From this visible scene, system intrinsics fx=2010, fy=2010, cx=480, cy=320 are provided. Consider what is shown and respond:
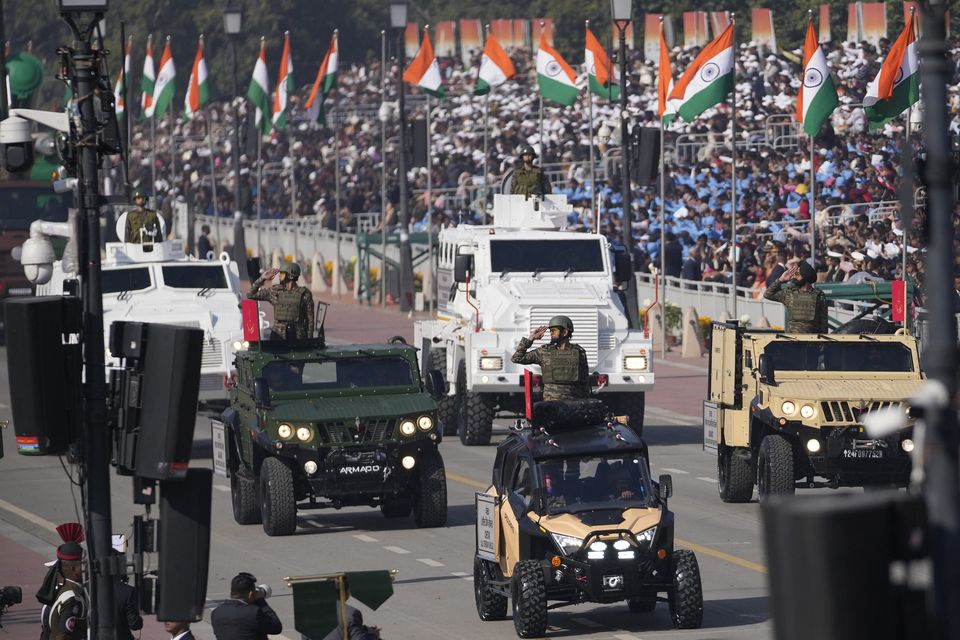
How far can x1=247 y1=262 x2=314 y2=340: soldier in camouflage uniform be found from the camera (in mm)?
24203

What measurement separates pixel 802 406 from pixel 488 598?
221 inches

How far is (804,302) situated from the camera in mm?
21828

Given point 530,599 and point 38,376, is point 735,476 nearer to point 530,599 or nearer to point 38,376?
point 530,599

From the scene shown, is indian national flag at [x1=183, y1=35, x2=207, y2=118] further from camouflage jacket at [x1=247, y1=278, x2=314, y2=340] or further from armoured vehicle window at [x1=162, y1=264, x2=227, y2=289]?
camouflage jacket at [x1=247, y1=278, x2=314, y2=340]

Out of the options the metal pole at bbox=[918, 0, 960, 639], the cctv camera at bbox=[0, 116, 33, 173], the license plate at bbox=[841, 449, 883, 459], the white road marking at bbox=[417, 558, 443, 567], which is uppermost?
the cctv camera at bbox=[0, 116, 33, 173]

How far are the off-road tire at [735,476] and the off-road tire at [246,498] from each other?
5.02 metres

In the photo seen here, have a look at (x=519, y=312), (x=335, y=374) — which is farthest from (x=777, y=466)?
(x=519, y=312)

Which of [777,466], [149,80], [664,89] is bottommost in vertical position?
[777,466]

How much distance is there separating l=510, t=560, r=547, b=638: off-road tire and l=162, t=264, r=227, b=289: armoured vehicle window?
14.0 meters

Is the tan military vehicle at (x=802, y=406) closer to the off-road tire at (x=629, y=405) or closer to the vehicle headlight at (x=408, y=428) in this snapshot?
the vehicle headlight at (x=408, y=428)

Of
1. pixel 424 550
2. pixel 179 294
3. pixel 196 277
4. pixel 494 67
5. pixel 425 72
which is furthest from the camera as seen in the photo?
pixel 425 72

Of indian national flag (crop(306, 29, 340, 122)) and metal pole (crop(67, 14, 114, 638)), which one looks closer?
metal pole (crop(67, 14, 114, 638))

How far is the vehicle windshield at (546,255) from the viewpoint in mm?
26703

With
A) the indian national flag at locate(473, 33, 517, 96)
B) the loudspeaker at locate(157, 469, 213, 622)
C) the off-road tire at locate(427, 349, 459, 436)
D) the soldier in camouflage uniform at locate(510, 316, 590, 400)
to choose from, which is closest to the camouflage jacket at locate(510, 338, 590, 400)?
the soldier in camouflage uniform at locate(510, 316, 590, 400)
